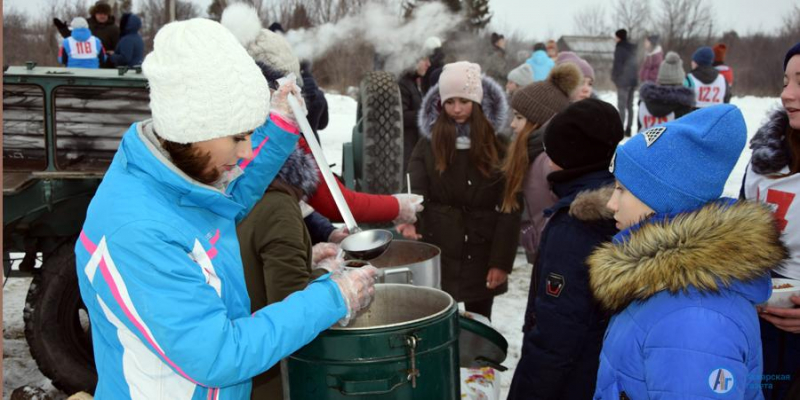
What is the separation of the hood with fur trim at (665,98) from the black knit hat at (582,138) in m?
5.83

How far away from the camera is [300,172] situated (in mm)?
2613

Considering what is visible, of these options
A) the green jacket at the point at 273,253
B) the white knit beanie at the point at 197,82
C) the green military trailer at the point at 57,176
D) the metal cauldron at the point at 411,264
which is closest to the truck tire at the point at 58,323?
the green military trailer at the point at 57,176

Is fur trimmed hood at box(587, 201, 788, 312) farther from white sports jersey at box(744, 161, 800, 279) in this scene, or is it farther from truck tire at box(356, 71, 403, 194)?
truck tire at box(356, 71, 403, 194)

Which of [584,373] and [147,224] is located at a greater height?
[147,224]

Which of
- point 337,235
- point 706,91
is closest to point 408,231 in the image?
point 337,235

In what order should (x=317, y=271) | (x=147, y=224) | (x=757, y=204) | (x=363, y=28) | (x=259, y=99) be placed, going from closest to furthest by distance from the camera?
1. (x=147, y=224)
2. (x=259, y=99)
3. (x=757, y=204)
4. (x=317, y=271)
5. (x=363, y=28)

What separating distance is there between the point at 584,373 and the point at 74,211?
3.14 meters

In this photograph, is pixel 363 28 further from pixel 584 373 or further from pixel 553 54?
pixel 584 373

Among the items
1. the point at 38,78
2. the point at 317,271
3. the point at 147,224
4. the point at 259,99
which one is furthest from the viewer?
the point at 38,78

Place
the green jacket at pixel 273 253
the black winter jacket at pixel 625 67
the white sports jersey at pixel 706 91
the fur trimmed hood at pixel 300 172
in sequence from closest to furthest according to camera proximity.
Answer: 1. the green jacket at pixel 273 253
2. the fur trimmed hood at pixel 300 172
3. the white sports jersey at pixel 706 91
4. the black winter jacket at pixel 625 67

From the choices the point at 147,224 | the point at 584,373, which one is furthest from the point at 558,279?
the point at 147,224

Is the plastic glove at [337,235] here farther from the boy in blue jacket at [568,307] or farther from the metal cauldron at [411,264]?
the boy in blue jacket at [568,307]

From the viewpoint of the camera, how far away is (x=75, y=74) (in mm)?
4160

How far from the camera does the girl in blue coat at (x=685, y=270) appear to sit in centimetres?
152
